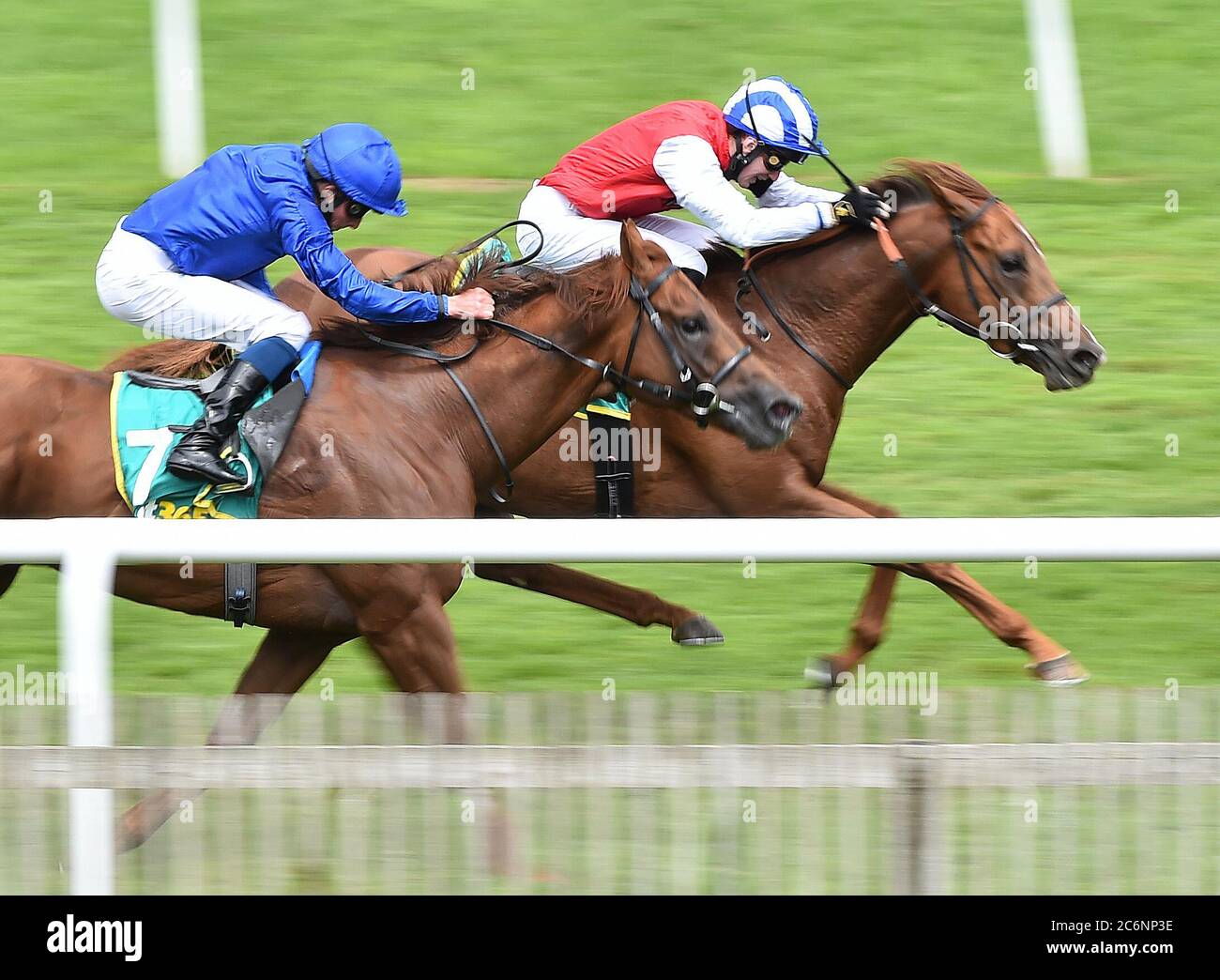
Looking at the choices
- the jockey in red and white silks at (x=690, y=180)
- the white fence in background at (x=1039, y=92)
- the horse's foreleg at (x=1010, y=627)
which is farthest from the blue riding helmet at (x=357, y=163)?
the white fence in background at (x=1039, y=92)

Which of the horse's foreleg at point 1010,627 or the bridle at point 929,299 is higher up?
the bridle at point 929,299

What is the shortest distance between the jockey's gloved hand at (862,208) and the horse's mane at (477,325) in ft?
4.06

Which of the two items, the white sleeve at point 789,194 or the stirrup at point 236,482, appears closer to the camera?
the stirrup at point 236,482

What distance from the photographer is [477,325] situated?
5.31 metres

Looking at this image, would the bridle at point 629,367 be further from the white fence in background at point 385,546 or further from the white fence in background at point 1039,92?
the white fence in background at point 1039,92

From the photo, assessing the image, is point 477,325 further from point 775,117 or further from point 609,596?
point 775,117

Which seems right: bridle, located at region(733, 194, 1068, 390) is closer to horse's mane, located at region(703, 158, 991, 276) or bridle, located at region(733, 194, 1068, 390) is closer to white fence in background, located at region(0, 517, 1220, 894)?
horse's mane, located at region(703, 158, 991, 276)

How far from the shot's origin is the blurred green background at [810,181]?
268 inches

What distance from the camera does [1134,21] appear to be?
12406 millimetres

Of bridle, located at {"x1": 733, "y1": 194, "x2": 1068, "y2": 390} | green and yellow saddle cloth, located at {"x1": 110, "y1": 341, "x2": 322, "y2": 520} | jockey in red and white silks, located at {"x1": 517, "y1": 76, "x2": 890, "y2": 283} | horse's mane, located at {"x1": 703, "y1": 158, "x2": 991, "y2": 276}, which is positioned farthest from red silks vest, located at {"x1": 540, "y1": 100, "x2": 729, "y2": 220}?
green and yellow saddle cloth, located at {"x1": 110, "y1": 341, "x2": 322, "y2": 520}

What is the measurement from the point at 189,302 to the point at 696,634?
1895 mm

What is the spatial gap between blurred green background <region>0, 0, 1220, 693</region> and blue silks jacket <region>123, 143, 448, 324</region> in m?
1.75

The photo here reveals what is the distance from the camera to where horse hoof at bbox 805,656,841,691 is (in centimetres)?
628

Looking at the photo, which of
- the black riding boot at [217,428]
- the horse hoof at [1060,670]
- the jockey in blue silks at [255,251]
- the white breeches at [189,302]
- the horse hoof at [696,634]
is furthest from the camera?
the horse hoof at [696,634]
